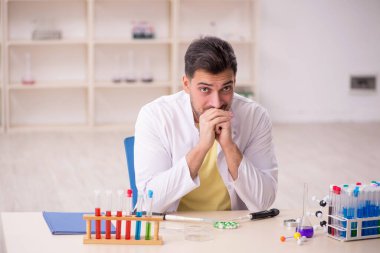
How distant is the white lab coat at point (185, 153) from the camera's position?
8.56 ft

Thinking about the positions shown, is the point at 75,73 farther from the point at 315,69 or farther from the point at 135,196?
the point at 135,196

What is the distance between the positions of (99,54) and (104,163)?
2.11 m

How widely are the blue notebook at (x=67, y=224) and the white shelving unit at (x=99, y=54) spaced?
5347 millimetres

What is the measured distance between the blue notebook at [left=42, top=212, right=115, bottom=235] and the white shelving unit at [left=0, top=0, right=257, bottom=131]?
5.35m

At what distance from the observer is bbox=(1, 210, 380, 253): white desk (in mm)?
2131

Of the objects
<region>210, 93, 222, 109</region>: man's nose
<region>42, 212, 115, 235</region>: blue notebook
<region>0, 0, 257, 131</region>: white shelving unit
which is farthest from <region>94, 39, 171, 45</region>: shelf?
<region>42, 212, 115, 235</region>: blue notebook

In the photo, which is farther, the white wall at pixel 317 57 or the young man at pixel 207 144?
the white wall at pixel 317 57

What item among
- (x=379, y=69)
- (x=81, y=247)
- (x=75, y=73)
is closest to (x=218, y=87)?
(x=81, y=247)

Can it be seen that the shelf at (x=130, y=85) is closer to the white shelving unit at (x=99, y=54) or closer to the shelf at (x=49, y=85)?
the white shelving unit at (x=99, y=54)

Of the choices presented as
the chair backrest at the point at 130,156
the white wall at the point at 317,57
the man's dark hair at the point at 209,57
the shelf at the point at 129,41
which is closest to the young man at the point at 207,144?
the man's dark hair at the point at 209,57

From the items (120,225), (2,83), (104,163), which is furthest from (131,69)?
(120,225)

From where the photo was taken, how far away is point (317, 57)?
8336mm

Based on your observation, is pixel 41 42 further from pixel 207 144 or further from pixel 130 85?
pixel 207 144

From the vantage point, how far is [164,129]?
277cm
